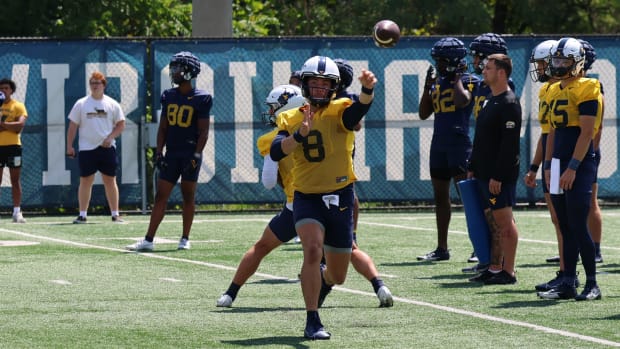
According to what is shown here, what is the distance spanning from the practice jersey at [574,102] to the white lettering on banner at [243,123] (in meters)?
10.1

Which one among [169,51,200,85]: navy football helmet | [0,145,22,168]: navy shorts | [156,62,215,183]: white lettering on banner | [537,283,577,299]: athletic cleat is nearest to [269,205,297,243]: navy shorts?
[537,283,577,299]: athletic cleat

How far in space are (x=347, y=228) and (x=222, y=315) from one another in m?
1.30

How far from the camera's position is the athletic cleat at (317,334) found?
26.9 ft

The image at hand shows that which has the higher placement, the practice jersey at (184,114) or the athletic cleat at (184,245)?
the practice jersey at (184,114)

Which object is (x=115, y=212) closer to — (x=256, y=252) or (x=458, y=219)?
(x=458, y=219)

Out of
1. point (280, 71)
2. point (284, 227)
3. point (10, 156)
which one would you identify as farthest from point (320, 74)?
point (280, 71)

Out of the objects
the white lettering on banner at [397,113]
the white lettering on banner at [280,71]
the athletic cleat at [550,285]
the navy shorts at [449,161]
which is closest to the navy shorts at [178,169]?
the navy shorts at [449,161]

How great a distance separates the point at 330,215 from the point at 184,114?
612 cm

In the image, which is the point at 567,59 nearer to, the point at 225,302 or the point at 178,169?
the point at 225,302

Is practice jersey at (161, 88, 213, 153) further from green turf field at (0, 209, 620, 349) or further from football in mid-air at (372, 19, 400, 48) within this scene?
football in mid-air at (372, 19, 400, 48)

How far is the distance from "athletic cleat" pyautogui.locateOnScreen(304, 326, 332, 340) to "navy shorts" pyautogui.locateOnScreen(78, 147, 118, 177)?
402 inches

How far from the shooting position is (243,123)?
19.8 metres

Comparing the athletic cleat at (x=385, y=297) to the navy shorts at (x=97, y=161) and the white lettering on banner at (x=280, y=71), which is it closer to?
the navy shorts at (x=97, y=161)

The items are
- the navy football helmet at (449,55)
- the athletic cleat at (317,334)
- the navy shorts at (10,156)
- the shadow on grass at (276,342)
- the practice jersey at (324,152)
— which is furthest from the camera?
the navy shorts at (10,156)
